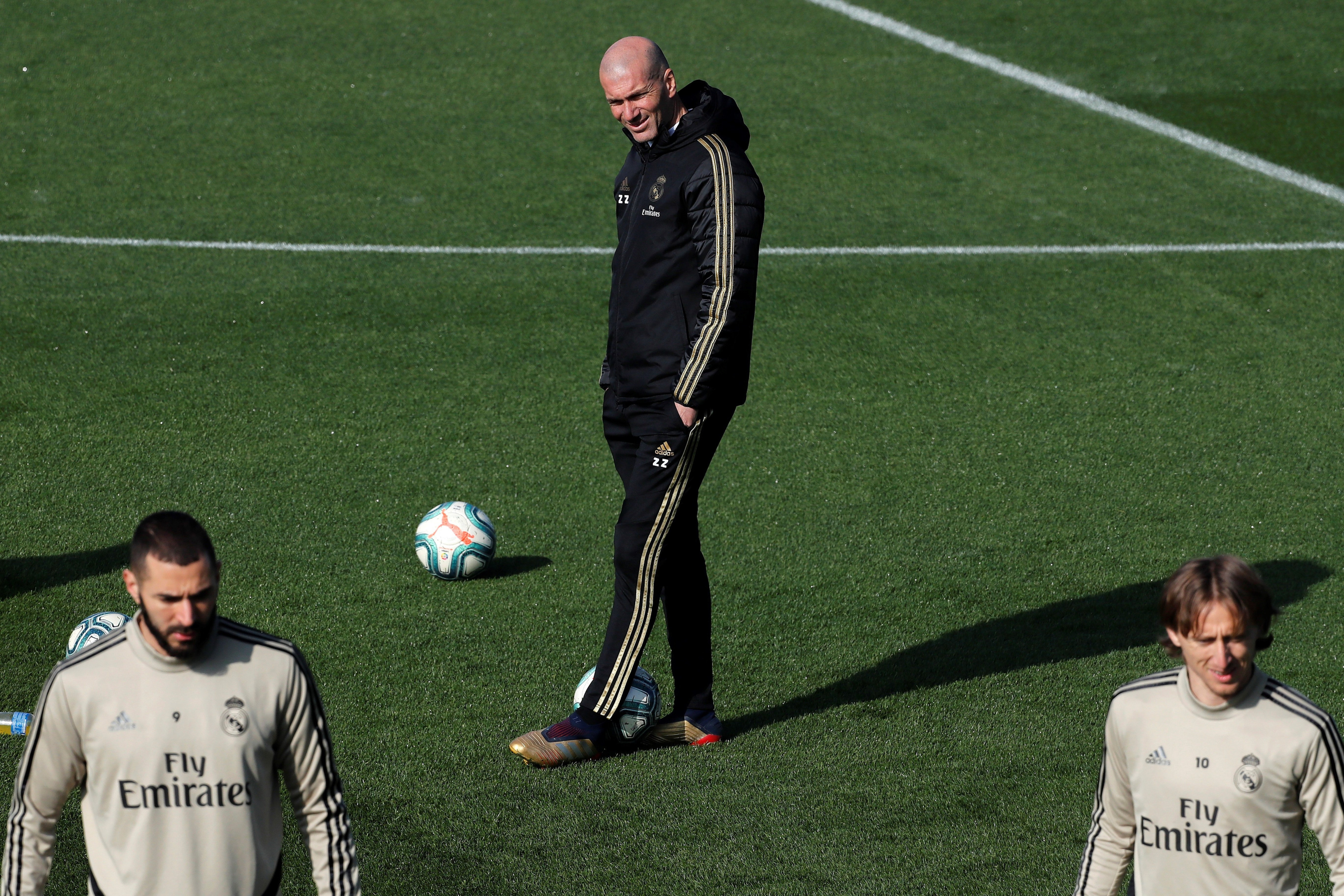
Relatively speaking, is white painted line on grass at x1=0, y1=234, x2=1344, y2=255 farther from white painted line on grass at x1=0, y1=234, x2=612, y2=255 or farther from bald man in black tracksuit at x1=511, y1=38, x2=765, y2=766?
bald man in black tracksuit at x1=511, y1=38, x2=765, y2=766

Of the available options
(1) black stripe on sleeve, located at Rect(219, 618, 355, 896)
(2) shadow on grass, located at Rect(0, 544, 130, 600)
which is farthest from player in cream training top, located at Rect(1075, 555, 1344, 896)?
(2) shadow on grass, located at Rect(0, 544, 130, 600)

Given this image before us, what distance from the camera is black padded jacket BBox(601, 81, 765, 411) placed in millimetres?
5621

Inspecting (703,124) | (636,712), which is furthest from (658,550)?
(703,124)

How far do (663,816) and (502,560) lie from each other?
271cm

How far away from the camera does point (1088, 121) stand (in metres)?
16.5

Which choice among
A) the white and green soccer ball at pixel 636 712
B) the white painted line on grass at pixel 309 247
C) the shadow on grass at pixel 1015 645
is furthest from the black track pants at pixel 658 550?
the white painted line on grass at pixel 309 247

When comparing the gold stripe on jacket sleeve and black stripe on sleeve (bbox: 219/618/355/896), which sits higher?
the gold stripe on jacket sleeve

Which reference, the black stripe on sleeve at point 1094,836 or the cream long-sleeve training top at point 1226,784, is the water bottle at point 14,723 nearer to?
the black stripe on sleeve at point 1094,836

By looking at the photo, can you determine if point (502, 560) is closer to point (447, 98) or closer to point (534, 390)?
point (534, 390)

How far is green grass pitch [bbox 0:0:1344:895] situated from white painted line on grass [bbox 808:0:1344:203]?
260mm

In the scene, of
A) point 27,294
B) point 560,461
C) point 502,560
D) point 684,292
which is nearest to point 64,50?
point 27,294

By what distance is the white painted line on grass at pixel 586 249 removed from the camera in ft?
43.2

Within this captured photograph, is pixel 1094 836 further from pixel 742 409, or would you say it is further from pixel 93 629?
pixel 742 409

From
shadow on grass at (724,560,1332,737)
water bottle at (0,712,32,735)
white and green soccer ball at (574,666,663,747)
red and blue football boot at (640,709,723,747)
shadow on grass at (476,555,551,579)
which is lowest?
shadow on grass at (724,560,1332,737)
